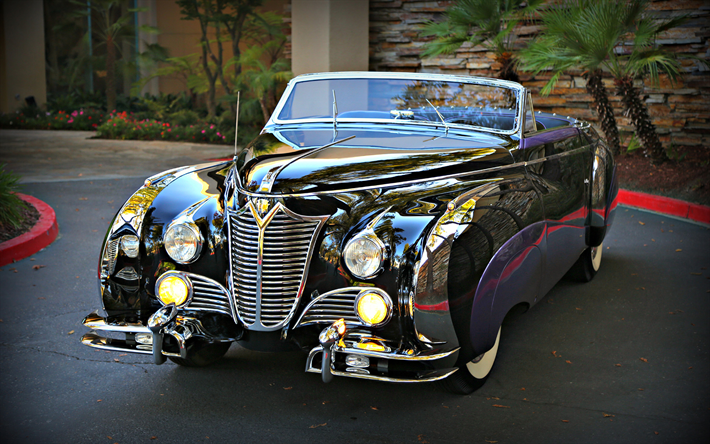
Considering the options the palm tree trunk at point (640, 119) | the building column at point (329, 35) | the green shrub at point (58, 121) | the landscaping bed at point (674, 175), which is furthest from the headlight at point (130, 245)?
the green shrub at point (58, 121)

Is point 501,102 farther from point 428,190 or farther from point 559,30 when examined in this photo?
point 559,30

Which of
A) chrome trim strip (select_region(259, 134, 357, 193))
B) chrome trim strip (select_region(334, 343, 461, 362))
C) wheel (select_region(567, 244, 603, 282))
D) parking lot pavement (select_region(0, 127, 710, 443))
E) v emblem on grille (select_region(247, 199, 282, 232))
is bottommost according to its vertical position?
parking lot pavement (select_region(0, 127, 710, 443))

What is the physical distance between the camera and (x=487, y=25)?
10711 mm

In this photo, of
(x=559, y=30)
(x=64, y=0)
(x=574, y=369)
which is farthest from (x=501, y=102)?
(x=64, y=0)

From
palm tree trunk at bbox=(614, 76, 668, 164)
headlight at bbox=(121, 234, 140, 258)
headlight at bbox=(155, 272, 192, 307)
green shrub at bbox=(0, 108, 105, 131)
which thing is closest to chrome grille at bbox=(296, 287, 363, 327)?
headlight at bbox=(155, 272, 192, 307)

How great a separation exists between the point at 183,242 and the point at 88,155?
1073 cm

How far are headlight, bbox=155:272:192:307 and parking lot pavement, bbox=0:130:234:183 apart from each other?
24.5 ft

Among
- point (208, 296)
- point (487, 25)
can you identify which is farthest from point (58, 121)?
point (208, 296)

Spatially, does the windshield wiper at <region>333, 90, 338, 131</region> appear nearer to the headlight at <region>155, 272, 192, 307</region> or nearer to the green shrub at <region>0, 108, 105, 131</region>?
the headlight at <region>155, 272, 192, 307</region>

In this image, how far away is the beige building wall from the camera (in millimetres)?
19688

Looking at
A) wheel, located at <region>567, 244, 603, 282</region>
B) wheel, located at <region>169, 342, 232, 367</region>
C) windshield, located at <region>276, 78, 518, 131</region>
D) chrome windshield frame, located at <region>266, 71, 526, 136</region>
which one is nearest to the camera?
wheel, located at <region>169, 342, 232, 367</region>

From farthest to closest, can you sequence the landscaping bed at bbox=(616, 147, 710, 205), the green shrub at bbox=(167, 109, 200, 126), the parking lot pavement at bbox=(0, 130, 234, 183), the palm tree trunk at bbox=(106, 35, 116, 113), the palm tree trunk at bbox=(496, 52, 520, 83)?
1. the palm tree trunk at bbox=(106, 35, 116, 113)
2. the green shrub at bbox=(167, 109, 200, 126)
3. the palm tree trunk at bbox=(496, 52, 520, 83)
4. the parking lot pavement at bbox=(0, 130, 234, 183)
5. the landscaping bed at bbox=(616, 147, 710, 205)

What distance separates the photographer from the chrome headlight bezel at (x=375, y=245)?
2924 mm

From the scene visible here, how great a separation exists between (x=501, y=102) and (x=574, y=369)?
1710 millimetres
